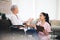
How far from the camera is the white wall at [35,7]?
1.39m

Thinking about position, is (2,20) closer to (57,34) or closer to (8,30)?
(8,30)

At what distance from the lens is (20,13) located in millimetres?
1385

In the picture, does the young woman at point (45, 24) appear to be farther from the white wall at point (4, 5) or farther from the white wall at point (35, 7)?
the white wall at point (4, 5)

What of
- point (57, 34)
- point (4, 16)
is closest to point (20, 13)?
point (4, 16)

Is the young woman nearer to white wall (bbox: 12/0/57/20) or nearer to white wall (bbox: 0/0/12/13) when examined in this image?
white wall (bbox: 12/0/57/20)

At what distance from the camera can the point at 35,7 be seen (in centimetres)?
140

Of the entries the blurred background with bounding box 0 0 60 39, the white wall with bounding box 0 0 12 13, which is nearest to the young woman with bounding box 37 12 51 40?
the blurred background with bounding box 0 0 60 39

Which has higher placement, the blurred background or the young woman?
the blurred background

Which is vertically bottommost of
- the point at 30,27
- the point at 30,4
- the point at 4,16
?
the point at 30,27

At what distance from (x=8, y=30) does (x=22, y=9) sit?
8.9 inches

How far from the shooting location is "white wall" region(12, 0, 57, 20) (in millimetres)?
1386

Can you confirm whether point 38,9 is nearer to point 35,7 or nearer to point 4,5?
point 35,7

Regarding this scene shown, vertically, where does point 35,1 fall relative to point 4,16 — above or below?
above

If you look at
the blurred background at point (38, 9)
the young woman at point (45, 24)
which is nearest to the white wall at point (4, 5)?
the blurred background at point (38, 9)
